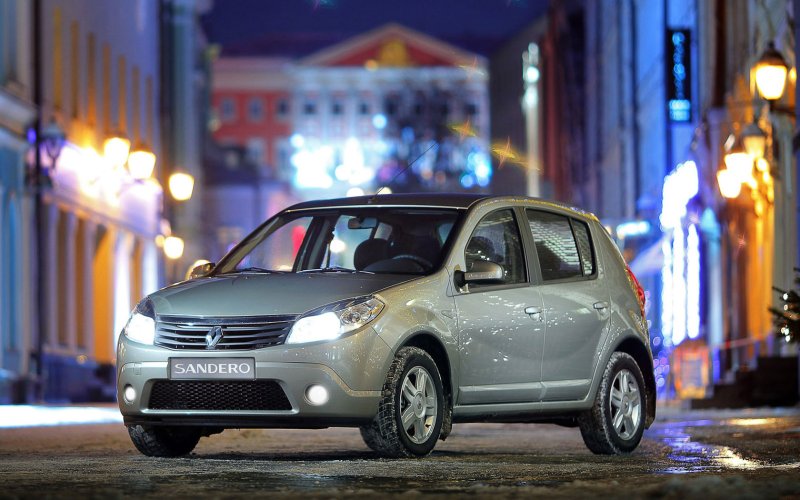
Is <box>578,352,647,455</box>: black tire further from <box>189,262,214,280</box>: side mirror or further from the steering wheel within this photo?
<box>189,262,214,280</box>: side mirror

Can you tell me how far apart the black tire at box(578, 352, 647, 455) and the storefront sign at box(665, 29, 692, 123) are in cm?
2677

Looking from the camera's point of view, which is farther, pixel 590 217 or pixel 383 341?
pixel 590 217

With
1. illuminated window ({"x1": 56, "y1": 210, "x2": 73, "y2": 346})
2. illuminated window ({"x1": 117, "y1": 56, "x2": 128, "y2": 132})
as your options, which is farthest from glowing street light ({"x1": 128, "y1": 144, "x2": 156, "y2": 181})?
illuminated window ({"x1": 117, "y1": 56, "x2": 128, "y2": 132})

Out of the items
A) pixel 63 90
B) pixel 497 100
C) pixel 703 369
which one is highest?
pixel 497 100

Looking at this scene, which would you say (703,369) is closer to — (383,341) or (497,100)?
(383,341)

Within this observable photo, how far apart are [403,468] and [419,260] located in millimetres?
1838

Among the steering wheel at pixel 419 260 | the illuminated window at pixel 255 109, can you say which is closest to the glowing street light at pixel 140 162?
the steering wheel at pixel 419 260

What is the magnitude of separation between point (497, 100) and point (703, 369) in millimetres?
102002

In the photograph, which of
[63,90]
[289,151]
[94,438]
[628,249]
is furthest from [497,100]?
[94,438]

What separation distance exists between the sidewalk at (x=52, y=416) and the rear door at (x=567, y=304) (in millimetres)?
7828

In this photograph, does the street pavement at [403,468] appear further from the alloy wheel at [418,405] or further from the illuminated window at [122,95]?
the illuminated window at [122,95]

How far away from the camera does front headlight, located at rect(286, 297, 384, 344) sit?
34.4ft

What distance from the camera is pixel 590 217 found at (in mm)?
13219

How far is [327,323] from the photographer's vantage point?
10500 millimetres
